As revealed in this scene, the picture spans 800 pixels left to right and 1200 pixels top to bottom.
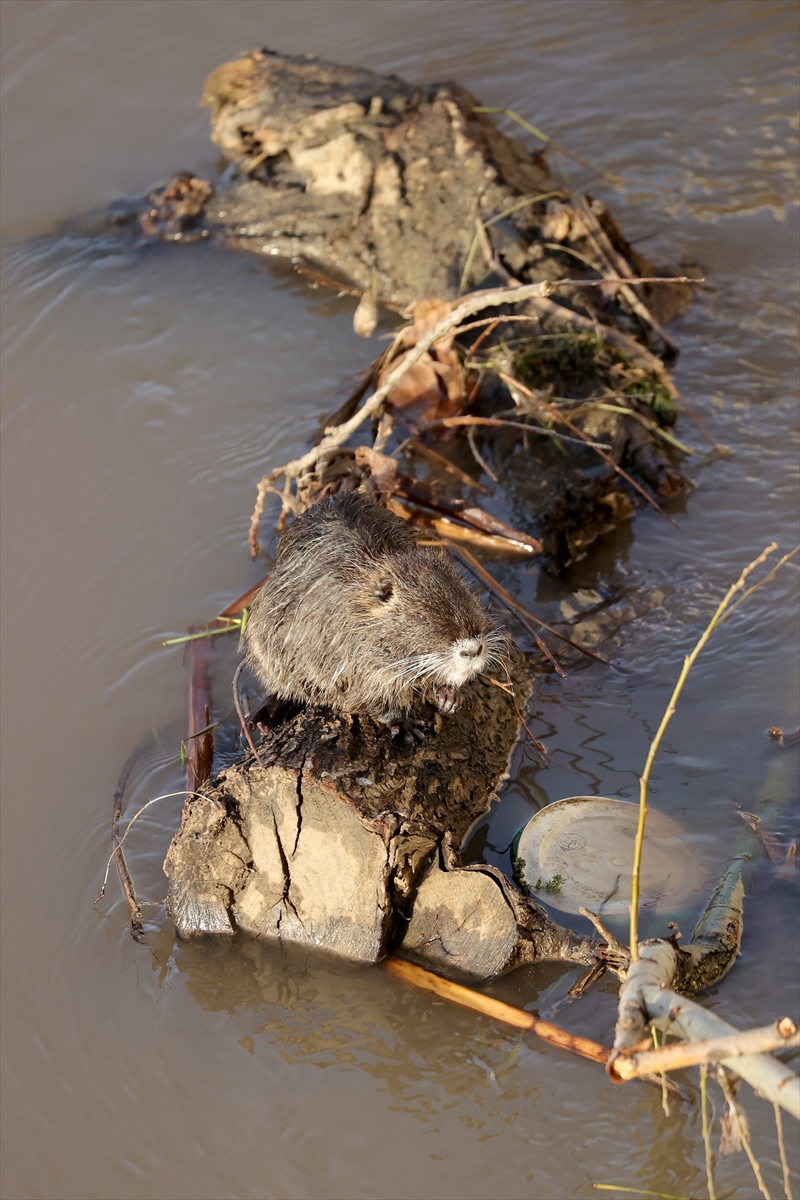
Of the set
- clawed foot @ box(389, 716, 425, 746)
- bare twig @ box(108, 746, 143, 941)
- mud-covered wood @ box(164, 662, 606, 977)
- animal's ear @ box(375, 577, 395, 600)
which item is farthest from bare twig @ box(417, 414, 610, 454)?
bare twig @ box(108, 746, 143, 941)

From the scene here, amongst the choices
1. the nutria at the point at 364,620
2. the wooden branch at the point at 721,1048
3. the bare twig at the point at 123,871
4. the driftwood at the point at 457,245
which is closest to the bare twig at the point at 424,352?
the driftwood at the point at 457,245

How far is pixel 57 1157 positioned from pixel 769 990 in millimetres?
2302

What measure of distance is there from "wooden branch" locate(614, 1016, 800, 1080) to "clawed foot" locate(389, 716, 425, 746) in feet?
6.00

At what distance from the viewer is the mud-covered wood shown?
3244 millimetres

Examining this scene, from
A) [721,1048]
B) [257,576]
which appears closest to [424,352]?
[257,576]

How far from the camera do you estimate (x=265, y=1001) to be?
11.2ft

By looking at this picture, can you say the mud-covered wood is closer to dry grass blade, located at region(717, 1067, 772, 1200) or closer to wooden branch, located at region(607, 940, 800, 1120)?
wooden branch, located at region(607, 940, 800, 1120)

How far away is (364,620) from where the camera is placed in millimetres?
3752

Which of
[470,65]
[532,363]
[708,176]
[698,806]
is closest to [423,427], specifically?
[532,363]

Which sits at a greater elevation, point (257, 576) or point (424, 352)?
point (424, 352)

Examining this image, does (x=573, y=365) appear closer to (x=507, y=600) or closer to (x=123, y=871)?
(x=507, y=600)

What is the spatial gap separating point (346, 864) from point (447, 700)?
2.47 ft

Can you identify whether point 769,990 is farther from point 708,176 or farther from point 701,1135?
point 708,176

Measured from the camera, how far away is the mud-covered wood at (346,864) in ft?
10.6
